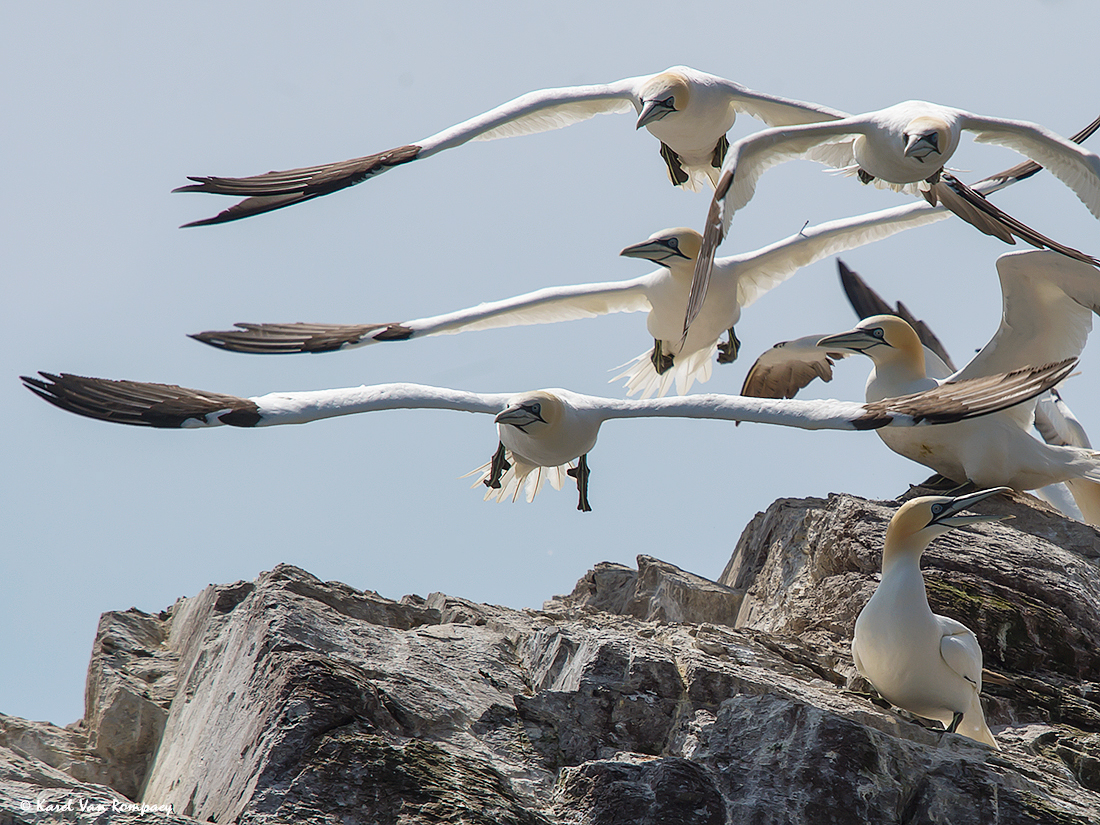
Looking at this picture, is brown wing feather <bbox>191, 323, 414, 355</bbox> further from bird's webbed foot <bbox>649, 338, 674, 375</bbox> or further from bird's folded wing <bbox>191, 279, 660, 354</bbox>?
bird's webbed foot <bbox>649, 338, 674, 375</bbox>

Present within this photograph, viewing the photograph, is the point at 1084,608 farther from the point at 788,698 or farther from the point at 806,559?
the point at 788,698

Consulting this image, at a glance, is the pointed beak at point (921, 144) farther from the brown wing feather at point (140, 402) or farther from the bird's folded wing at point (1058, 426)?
the brown wing feather at point (140, 402)

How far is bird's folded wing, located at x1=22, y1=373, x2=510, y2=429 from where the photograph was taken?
643 centimetres

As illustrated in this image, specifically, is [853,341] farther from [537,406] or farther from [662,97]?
[537,406]

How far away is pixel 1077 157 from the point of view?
914cm

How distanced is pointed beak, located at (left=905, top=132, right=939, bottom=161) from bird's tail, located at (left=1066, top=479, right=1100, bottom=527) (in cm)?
351

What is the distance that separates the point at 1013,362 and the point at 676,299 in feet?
9.10

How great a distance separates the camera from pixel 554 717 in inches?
209

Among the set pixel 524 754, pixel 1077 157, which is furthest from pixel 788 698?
pixel 1077 157

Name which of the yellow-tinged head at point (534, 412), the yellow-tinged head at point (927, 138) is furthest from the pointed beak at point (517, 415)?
the yellow-tinged head at point (927, 138)

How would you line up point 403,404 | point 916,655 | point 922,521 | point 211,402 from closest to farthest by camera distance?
point 916,655
point 922,521
point 211,402
point 403,404

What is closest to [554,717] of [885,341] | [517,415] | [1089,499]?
[517,415]

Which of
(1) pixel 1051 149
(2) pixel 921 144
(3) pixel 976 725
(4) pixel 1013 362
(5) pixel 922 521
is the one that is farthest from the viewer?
(1) pixel 1051 149

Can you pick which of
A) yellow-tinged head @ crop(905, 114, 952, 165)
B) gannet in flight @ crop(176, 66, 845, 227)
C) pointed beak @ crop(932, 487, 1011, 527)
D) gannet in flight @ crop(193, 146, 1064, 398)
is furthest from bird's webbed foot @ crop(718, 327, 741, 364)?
pointed beak @ crop(932, 487, 1011, 527)
